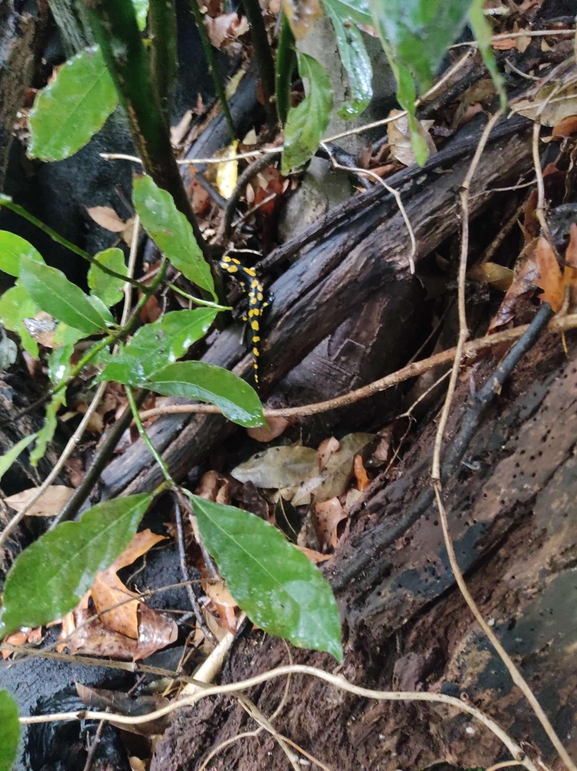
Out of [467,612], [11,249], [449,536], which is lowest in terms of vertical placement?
[467,612]

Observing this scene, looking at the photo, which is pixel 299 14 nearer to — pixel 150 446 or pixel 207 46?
pixel 150 446

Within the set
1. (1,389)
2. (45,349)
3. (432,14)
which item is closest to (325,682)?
(432,14)

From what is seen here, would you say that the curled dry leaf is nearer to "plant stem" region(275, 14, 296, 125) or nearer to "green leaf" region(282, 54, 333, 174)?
"green leaf" region(282, 54, 333, 174)

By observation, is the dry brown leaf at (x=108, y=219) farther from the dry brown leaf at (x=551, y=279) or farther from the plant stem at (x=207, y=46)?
the dry brown leaf at (x=551, y=279)

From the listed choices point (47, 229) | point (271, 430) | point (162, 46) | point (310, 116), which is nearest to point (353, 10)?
point (310, 116)

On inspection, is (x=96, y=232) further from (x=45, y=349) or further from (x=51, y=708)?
(x=51, y=708)

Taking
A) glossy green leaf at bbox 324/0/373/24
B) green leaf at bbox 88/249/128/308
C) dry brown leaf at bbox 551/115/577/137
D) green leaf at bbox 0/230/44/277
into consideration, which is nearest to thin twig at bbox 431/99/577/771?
dry brown leaf at bbox 551/115/577/137

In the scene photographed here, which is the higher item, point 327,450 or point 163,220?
point 163,220
